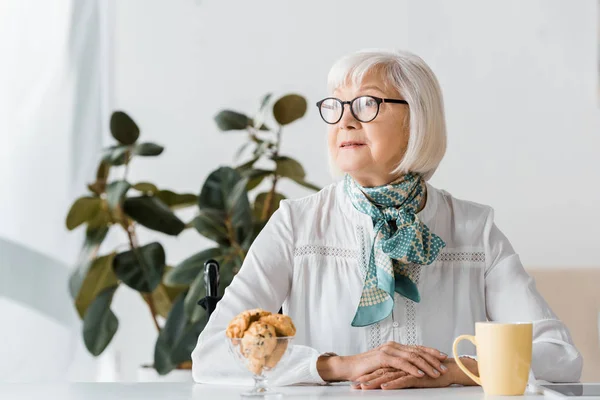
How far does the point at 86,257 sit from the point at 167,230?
353 mm

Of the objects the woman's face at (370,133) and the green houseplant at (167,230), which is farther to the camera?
the green houseplant at (167,230)

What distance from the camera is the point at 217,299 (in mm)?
1662

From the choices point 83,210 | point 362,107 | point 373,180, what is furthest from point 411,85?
point 83,210

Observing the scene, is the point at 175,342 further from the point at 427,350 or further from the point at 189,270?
the point at 427,350

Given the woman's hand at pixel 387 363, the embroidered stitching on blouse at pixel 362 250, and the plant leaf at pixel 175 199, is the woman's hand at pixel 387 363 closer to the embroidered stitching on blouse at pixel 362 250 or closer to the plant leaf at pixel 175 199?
the embroidered stitching on blouse at pixel 362 250

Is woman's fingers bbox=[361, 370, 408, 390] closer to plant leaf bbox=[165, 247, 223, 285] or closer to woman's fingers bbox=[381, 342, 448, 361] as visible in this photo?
woman's fingers bbox=[381, 342, 448, 361]

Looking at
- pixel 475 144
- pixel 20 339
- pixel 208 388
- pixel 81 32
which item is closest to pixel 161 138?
pixel 81 32

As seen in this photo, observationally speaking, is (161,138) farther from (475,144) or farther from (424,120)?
(424,120)

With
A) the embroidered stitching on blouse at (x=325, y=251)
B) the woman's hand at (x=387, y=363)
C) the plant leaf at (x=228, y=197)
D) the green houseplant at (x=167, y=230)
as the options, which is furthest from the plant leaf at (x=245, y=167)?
the woman's hand at (x=387, y=363)

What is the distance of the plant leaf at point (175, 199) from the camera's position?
3012mm

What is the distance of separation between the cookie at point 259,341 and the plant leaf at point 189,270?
5.04 ft

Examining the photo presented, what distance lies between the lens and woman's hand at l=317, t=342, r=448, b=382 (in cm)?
139

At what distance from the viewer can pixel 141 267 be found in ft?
9.20

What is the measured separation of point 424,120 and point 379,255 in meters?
0.31
